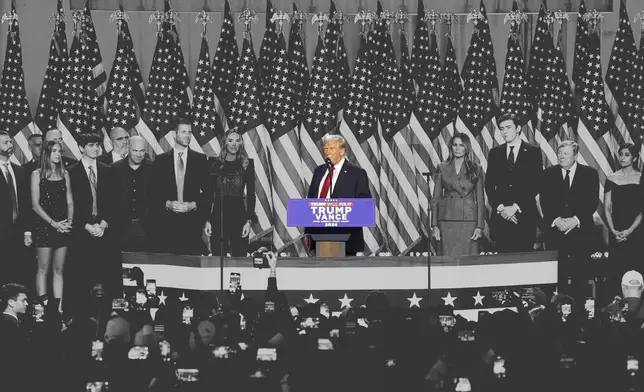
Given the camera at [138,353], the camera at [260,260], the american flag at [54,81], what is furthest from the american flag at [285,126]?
the camera at [138,353]

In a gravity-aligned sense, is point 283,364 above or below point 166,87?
below

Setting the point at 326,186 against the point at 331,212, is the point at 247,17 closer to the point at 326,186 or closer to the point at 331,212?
the point at 326,186

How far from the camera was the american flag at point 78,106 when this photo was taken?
12023 millimetres

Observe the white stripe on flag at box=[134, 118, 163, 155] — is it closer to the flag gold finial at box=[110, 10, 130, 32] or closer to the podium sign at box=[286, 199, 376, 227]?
the flag gold finial at box=[110, 10, 130, 32]

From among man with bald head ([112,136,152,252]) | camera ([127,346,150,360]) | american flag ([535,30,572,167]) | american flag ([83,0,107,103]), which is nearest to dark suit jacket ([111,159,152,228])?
man with bald head ([112,136,152,252])

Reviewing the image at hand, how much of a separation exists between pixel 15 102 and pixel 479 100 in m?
5.14

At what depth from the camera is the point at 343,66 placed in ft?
40.9

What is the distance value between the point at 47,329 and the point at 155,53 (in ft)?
16.9

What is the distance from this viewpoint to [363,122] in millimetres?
12383

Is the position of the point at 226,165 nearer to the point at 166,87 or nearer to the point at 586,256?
the point at 166,87

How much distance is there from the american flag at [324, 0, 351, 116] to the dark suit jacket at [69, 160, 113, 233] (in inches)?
105

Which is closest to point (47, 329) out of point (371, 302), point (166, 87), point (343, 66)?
point (371, 302)

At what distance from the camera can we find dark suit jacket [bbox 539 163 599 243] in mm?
11930

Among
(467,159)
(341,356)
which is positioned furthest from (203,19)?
(341,356)
